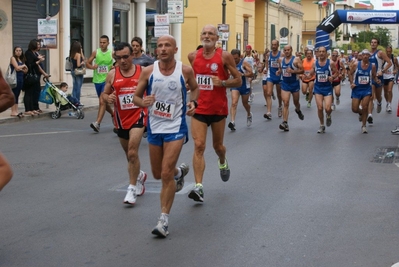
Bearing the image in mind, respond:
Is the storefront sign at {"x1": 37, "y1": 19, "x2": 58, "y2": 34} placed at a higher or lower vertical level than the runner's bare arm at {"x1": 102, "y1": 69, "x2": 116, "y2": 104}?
higher

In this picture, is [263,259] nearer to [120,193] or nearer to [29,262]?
[29,262]

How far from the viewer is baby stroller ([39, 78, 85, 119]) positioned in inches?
702

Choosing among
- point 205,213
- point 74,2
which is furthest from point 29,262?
point 74,2

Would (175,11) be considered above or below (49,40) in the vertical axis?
above

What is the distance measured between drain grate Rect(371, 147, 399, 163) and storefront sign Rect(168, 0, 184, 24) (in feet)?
47.2

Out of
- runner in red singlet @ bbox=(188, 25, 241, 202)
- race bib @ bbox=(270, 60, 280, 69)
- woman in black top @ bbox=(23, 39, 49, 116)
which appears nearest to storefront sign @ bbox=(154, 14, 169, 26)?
race bib @ bbox=(270, 60, 280, 69)

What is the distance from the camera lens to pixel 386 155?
1248 centimetres

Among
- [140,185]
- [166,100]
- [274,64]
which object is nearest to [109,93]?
[140,185]

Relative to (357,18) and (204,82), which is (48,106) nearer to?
Answer: (357,18)

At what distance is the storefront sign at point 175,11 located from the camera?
87.0 feet

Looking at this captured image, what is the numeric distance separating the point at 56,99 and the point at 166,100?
11.4 metres

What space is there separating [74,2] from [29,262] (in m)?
25.2

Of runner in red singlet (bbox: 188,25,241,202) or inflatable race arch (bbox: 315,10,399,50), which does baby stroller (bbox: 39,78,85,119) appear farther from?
inflatable race arch (bbox: 315,10,399,50)

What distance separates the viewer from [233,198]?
337 inches
